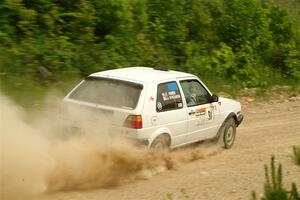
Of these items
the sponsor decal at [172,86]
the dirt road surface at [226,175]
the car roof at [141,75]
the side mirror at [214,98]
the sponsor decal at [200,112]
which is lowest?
the dirt road surface at [226,175]

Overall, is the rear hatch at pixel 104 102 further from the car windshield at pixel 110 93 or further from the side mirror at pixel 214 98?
the side mirror at pixel 214 98

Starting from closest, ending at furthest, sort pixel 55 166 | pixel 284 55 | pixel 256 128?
1. pixel 55 166
2. pixel 256 128
3. pixel 284 55

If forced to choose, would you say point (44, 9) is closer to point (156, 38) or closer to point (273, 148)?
point (156, 38)

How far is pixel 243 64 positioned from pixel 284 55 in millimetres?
2547

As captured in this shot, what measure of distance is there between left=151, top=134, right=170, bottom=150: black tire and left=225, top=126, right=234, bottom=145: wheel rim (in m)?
2.18

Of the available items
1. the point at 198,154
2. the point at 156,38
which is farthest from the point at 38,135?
the point at 156,38

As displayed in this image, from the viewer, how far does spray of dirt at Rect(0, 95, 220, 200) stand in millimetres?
7359

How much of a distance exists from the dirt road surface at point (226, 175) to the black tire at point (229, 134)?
140 millimetres

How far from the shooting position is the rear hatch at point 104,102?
9078 millimetres

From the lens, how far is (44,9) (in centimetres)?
1580

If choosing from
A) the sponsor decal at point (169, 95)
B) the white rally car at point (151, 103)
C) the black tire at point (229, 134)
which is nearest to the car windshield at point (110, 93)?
the white rally car at point (151, 103)

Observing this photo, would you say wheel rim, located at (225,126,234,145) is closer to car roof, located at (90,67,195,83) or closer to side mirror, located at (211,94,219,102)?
side mirror, located at (211,94,219,102)

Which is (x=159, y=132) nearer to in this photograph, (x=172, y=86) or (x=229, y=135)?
(x=172, y=86)

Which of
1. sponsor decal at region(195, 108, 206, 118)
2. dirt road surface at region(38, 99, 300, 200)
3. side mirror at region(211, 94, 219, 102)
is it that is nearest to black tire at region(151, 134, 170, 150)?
dirt road surface at region(38, 99, 300, 200)
